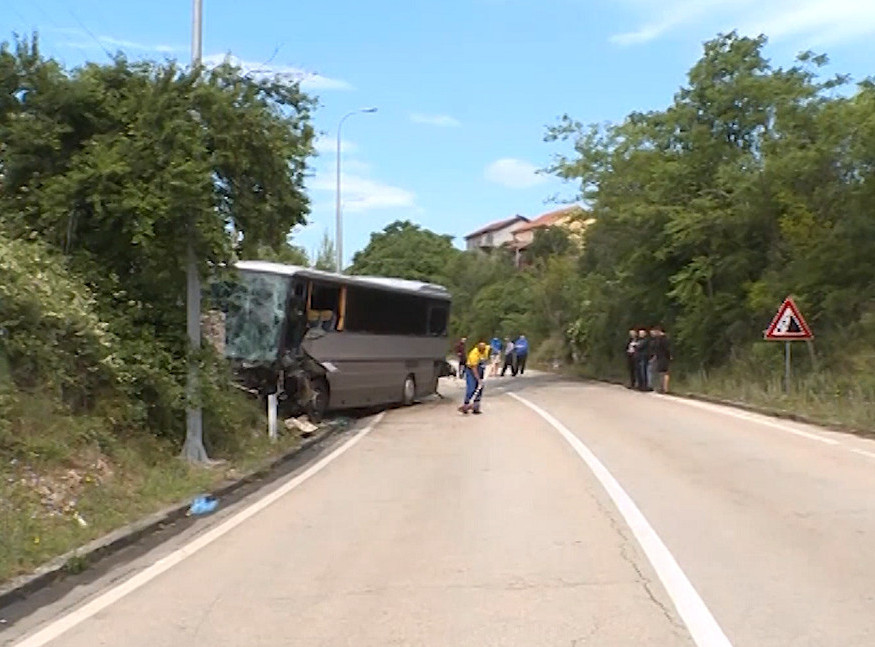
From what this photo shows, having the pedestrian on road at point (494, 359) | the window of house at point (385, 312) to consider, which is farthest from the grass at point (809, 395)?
the pedestrian on road at point (494, 359)

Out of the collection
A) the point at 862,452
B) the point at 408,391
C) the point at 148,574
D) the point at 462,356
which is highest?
the point at 462,356

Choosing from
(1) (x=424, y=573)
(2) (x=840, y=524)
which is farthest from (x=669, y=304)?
(1) (x=424, y=573)

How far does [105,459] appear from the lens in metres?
11.9

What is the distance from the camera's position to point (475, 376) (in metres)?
24.4

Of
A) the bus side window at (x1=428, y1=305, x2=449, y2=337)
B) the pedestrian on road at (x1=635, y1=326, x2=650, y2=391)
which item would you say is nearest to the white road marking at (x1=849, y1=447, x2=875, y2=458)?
the bus side window at (x1=428, y1=305, x2=449, y2=337)

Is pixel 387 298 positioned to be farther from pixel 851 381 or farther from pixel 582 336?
pixel 582 336

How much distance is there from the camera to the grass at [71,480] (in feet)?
28.6

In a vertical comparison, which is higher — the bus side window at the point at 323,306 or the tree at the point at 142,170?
the tree at the point at 142,170

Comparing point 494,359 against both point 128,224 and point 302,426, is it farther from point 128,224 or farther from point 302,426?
point 128,224

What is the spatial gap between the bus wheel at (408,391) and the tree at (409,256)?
61566 mm

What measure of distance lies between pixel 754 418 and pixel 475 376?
6.07 m

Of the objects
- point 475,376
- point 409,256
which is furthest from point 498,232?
point 475,376

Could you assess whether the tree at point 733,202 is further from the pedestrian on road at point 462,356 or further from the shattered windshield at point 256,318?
the shattered windshield at point 256,318

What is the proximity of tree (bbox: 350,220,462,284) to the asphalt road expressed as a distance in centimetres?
7681
